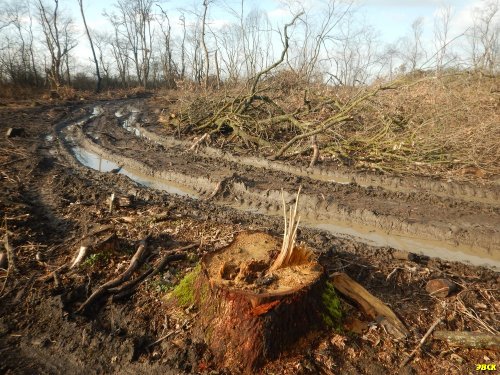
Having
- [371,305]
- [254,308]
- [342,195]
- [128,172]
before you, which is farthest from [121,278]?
[128,172]

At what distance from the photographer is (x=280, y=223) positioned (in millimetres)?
6172

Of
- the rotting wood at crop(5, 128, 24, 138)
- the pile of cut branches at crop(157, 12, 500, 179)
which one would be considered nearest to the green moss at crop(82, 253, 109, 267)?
the pile of cut branches at crop(157, 12, 500, 179)

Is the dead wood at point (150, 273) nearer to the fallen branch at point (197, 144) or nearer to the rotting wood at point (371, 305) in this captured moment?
the rotting wood at point (371, 305)

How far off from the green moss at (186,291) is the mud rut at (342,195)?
12.0 ft

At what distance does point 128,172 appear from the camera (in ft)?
31.7

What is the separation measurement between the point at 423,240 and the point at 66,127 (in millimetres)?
13850

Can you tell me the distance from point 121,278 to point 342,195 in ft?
A: 16.8

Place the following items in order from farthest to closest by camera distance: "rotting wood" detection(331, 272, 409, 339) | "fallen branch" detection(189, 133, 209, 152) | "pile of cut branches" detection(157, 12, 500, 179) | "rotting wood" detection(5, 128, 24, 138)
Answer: "fallen branch" detection(189, 133, 209, 152), "rotting wood" detection(5, 128, 24, 138), "pile of cut branches" detection(157, 12, 500, 179), "rotting wood" detection(331, 272, 409, 339)

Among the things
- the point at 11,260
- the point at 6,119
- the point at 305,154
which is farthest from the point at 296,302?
the point at 6,119

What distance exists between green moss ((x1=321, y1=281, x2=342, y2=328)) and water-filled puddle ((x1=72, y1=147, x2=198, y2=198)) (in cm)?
531

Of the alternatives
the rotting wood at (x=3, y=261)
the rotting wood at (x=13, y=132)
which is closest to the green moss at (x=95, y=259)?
the rotting wood at (x=3, y=261)

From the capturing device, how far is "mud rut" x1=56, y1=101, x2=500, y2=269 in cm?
612

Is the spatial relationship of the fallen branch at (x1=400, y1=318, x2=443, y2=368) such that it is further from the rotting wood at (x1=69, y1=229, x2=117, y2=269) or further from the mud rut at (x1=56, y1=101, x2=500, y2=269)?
the rotting wood at (x1=69, y1=229, x2=117, y2=269)

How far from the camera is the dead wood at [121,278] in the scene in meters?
3.41
